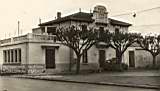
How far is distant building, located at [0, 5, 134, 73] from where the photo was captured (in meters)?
40.9

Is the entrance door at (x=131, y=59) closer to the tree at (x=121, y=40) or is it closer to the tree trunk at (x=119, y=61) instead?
the tree at (x=121, y=40)

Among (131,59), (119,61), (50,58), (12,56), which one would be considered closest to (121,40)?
(119,61)

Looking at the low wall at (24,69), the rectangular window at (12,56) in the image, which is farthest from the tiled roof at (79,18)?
the low wall at (24,69)

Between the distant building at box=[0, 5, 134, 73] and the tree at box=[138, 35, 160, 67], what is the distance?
4539mm

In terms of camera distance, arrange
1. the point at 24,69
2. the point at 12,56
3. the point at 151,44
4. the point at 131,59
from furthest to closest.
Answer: the point at 131,59 < the point at 151,44 < the point at 12,56 < the point at 24,69

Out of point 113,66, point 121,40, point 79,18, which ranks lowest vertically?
point 113,66

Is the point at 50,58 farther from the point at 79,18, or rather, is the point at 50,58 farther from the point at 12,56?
the point at 79,18

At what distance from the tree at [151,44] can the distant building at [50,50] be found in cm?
454

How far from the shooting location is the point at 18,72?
40.4m

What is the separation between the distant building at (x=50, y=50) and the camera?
134ft

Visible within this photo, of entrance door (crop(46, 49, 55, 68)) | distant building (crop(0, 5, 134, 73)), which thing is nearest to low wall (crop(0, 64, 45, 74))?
distant building (crop(0, 5, 134, 73))

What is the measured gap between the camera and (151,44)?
161 feet

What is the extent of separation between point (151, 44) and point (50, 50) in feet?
50.4

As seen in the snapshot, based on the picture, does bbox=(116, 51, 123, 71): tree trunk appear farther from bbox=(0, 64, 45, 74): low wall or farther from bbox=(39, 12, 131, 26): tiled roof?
bbox=(0, 64, 45, 74): low wall
